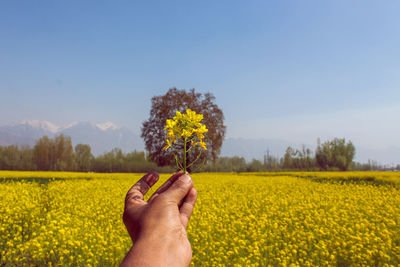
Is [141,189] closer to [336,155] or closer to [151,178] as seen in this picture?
[151,178]

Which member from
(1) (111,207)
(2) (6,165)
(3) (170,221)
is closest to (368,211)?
(1) (111,207)

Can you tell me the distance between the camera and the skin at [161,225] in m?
1.15

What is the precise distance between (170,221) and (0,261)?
6661mm

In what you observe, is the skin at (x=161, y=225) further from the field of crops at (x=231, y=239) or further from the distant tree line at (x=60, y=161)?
the distant tree line at (x=60, y=161)

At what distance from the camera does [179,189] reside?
1.54m

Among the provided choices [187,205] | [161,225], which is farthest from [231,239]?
[161,225]

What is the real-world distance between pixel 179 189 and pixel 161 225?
0.27 meters

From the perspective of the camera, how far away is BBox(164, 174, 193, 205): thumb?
58.8 inches

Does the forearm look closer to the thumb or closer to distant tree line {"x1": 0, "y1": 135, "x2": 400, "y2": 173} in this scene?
the thumb

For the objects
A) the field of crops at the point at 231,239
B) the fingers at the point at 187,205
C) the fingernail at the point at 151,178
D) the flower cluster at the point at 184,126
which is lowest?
the field of crops at the point at 231,239

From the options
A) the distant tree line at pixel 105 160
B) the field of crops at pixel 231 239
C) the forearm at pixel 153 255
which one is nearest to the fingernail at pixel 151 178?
the forearm at pixel 153 255

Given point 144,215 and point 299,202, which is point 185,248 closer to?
point 144,215

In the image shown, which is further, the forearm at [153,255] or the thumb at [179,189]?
the thumb at [179,189]

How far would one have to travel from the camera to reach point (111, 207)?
30.8 feet
